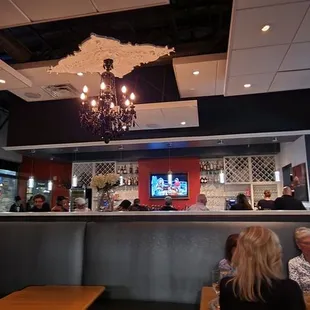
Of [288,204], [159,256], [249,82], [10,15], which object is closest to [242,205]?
[288,204]

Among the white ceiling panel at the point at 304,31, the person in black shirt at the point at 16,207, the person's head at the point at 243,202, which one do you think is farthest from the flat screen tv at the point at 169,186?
the white ceiling panel at the point at 304,31

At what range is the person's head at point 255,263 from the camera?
60.2 inches

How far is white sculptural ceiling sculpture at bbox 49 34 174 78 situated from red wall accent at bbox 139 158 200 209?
4826 millimetres

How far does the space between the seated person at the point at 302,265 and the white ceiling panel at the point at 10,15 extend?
333 cm

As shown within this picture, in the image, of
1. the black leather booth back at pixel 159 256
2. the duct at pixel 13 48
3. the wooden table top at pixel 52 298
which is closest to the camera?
the wooden table top at pixel 52 298

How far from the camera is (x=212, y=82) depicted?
15.5ft

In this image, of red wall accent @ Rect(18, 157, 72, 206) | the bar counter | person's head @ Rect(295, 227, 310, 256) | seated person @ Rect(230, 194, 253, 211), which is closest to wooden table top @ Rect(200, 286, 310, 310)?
person's head @ Rect(295, 227, 310, 256)

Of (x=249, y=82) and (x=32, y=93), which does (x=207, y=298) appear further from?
(x=32, y=93)

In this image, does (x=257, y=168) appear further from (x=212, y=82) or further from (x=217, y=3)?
(x=217, y=3)

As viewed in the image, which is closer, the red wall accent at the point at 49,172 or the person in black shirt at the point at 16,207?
the person in black shirt at the point at 16,207

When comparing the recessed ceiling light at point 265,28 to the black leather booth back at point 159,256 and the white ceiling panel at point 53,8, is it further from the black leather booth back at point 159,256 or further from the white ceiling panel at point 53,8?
the black leather booth back at point 159,256

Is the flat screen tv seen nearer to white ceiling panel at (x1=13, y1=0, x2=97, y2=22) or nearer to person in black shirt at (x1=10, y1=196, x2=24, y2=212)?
person in black shirt at (x1=10, y1=196, x2=24, y2=212)

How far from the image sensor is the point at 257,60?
3.59 m

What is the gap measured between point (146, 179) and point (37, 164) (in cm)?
398
